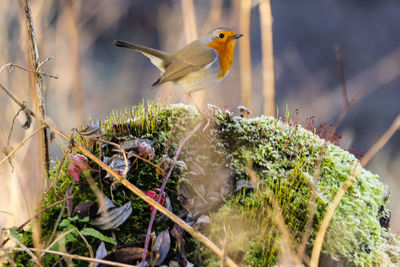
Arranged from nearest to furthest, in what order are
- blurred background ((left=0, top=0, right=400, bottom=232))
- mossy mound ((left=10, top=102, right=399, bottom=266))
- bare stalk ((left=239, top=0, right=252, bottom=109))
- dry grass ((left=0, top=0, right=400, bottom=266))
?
1. dry grass ((left=0, top=0, right=400, bottom=266))
2. mossy mound ((left=10, top=102, right=399, bottom=266))
3. bare stalk ((left=239, top=0, right=252, bottom=109))
4. blurred background ((left=0, top=0, right=400, bottom=232))

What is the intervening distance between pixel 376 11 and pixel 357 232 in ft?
20.0

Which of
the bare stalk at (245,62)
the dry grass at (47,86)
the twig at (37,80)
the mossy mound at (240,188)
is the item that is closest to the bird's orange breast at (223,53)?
the dry grass at (47,86)

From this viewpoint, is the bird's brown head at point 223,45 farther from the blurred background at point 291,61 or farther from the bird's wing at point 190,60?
the blurred background at point 291,61

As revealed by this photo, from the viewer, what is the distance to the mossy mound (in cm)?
133

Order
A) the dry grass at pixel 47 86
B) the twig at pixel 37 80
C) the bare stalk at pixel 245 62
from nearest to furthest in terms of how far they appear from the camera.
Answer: the dry grass at pixel 47 86
the twig at pixel 37 80
the bare stalk at pixel 245 62

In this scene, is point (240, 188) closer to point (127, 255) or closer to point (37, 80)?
point (127, 255)

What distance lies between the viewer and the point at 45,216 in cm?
132

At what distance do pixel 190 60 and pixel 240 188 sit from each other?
956 millimetres

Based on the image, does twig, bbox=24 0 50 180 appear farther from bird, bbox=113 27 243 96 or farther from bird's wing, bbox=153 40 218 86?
bird's wing, bbox=153 40 218 86

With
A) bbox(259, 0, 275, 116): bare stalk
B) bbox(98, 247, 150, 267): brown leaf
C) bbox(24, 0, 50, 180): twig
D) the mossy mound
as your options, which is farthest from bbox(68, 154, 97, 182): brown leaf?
bbox(259, 0, 275, 116): bare stalk

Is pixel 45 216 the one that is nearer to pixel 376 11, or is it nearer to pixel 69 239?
pixel 69 239

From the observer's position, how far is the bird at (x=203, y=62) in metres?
2.10

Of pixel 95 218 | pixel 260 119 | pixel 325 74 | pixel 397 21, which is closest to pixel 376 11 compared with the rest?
pixel 397 21

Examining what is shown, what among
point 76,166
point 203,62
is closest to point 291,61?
point 203,62
